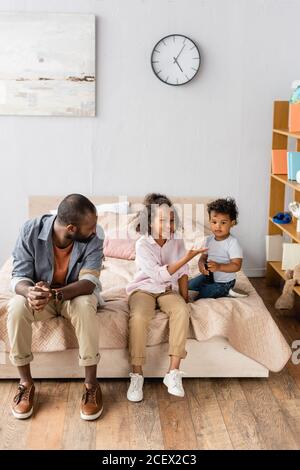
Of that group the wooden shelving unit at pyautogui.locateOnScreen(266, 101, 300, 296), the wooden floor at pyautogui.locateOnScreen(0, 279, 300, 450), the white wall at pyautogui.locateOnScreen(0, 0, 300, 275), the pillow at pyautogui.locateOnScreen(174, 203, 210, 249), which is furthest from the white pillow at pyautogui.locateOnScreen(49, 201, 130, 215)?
the wooden floor at pyautogui.locateOnScreen(0, 279, 300, 450)

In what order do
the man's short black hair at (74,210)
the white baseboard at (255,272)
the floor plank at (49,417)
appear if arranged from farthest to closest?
1. the white baseboard at (255,272)
2. the man's short black hair at (74,210)
3. the floor plank at (49,417)

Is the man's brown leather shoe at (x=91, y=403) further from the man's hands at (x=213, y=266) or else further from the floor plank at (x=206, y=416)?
the man's hands at (x=213, y=266)

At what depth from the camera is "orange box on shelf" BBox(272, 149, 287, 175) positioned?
4328mm

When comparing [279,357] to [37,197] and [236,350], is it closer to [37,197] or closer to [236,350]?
[236,350]

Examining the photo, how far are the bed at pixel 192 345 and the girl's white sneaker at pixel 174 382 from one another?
130 millimetres

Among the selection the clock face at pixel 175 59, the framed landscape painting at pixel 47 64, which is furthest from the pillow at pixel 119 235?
the clock face at pixel 175 59

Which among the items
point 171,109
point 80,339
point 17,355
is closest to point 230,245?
point 80,339

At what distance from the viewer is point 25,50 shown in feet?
14.1

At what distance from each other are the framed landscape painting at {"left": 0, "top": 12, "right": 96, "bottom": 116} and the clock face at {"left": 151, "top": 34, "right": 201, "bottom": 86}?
421mm

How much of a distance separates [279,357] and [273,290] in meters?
1.47

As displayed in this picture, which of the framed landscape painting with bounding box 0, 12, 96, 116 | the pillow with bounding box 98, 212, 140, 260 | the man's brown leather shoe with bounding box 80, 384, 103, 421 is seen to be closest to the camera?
the man's brown leather shoe with bounding box 80, 384, 103, 421

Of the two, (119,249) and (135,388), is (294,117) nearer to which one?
(119,249)

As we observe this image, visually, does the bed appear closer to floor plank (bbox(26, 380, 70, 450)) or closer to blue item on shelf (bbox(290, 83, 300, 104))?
floor plank (bbox(26, 380, 70, 450))

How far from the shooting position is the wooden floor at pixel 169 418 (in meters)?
2.49
